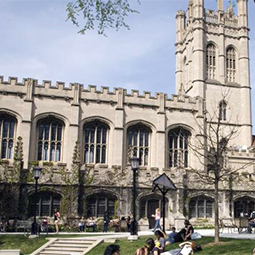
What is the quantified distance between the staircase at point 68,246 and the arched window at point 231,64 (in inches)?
1360

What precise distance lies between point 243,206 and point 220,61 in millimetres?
21634

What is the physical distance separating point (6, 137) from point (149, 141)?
12.1 meters

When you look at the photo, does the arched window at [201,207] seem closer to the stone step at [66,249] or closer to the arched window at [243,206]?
the arched window at [243,206]

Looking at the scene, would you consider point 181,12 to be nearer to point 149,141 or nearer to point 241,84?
point 241,84

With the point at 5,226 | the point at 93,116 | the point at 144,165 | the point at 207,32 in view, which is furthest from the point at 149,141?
the point at 207,32

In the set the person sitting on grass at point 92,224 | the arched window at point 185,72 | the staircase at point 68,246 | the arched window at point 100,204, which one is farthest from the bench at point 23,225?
the arched window at point 185,72

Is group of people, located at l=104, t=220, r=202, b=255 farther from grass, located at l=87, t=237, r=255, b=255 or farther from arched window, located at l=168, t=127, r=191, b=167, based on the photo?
arched window, located at l=168, t=127, r=191, b=167

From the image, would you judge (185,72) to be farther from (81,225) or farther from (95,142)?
(81,225)

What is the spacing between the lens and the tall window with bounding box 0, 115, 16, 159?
33406 mm

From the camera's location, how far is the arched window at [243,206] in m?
32.6

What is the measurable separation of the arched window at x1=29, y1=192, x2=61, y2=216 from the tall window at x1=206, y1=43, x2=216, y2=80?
26.5 m

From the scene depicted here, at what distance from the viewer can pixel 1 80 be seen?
3372cm

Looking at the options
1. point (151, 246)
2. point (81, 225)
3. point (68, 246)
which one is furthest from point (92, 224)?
point (151, 246)

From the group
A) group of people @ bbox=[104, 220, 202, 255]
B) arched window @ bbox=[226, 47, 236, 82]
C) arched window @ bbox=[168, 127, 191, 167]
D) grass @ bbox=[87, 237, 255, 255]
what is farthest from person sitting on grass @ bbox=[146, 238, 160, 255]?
arched window @ bbox=[226, 47, 236, 82]
